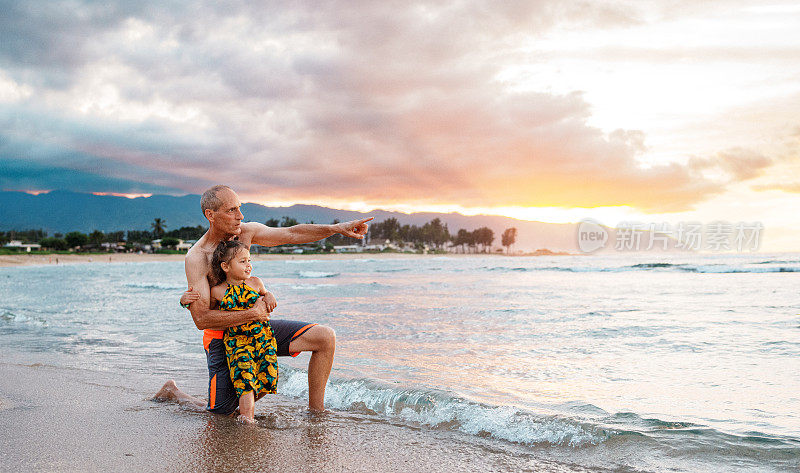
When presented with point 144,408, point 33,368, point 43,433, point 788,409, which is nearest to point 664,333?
point 788,409

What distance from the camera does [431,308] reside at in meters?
14.1

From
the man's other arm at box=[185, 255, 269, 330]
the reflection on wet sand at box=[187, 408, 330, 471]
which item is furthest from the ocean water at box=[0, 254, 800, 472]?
the man's other arm at box=[185, 255, 269, 330]

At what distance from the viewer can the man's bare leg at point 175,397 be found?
481cm

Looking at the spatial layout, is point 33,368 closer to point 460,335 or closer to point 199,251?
point 199,251

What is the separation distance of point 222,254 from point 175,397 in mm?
1747

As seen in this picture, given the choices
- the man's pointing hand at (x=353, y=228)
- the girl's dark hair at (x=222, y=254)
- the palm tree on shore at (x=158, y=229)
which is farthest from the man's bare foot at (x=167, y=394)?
the palm tree on shore at (x=158, y=229)

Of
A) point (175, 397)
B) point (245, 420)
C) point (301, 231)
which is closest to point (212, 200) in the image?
point (301, 231)

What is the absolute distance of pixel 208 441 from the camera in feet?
12.3

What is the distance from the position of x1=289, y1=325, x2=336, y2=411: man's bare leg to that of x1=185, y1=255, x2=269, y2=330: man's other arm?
48 cm

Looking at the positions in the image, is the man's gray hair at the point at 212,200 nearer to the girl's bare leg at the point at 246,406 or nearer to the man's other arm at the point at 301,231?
the man's other arm at the point at 301,231

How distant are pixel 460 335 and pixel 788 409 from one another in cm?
532

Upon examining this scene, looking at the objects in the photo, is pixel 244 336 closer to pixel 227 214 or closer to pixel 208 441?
pixel 208 441

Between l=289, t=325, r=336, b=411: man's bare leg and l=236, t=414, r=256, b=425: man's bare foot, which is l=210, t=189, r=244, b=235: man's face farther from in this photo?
l=236, t=414, r=256, b=425: man's bare foot

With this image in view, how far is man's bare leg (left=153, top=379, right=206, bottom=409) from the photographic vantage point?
15.8ft
